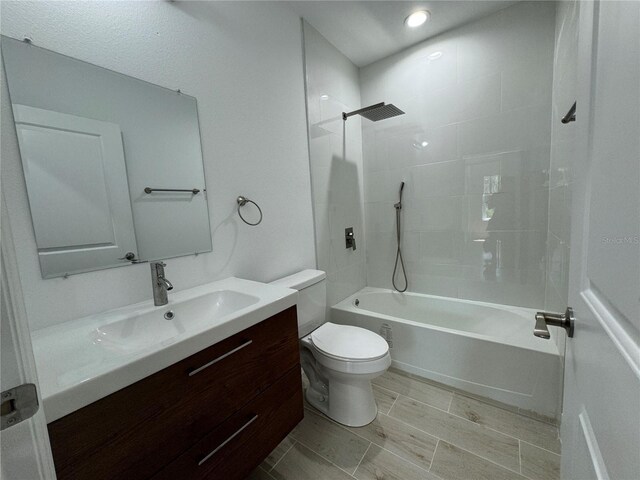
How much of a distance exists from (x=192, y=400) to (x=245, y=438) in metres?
0.31

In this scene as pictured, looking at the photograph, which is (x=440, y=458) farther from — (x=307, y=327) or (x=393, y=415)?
(x=307, y=327)

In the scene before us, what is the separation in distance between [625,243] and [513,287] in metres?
2.03

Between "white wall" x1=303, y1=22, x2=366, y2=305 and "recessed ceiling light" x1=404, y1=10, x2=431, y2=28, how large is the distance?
58 cm

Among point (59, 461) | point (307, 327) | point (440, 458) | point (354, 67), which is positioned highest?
point (354, 67)

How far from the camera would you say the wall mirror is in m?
0.86

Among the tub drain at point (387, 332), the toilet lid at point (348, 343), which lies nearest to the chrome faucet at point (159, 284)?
the toilet lid at point (348, 343)

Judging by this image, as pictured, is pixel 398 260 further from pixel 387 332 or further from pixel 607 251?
pixel 607 251

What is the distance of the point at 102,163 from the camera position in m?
1.00

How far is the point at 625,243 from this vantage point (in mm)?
321

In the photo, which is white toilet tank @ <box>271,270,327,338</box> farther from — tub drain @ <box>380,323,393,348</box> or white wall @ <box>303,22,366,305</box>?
tub drain @ <box>380,323,393,348</box>

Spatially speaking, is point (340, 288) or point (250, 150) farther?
point (340, 288)

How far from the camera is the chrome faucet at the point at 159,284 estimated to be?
41.7 inches

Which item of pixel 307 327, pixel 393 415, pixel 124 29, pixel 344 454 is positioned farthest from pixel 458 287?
pixel 124 29

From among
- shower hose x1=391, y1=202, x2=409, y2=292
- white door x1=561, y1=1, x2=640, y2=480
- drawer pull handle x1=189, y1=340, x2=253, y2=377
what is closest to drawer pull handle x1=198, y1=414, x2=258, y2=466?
drawer pull handle x1=189, y1=340, x2=253, y2=377
